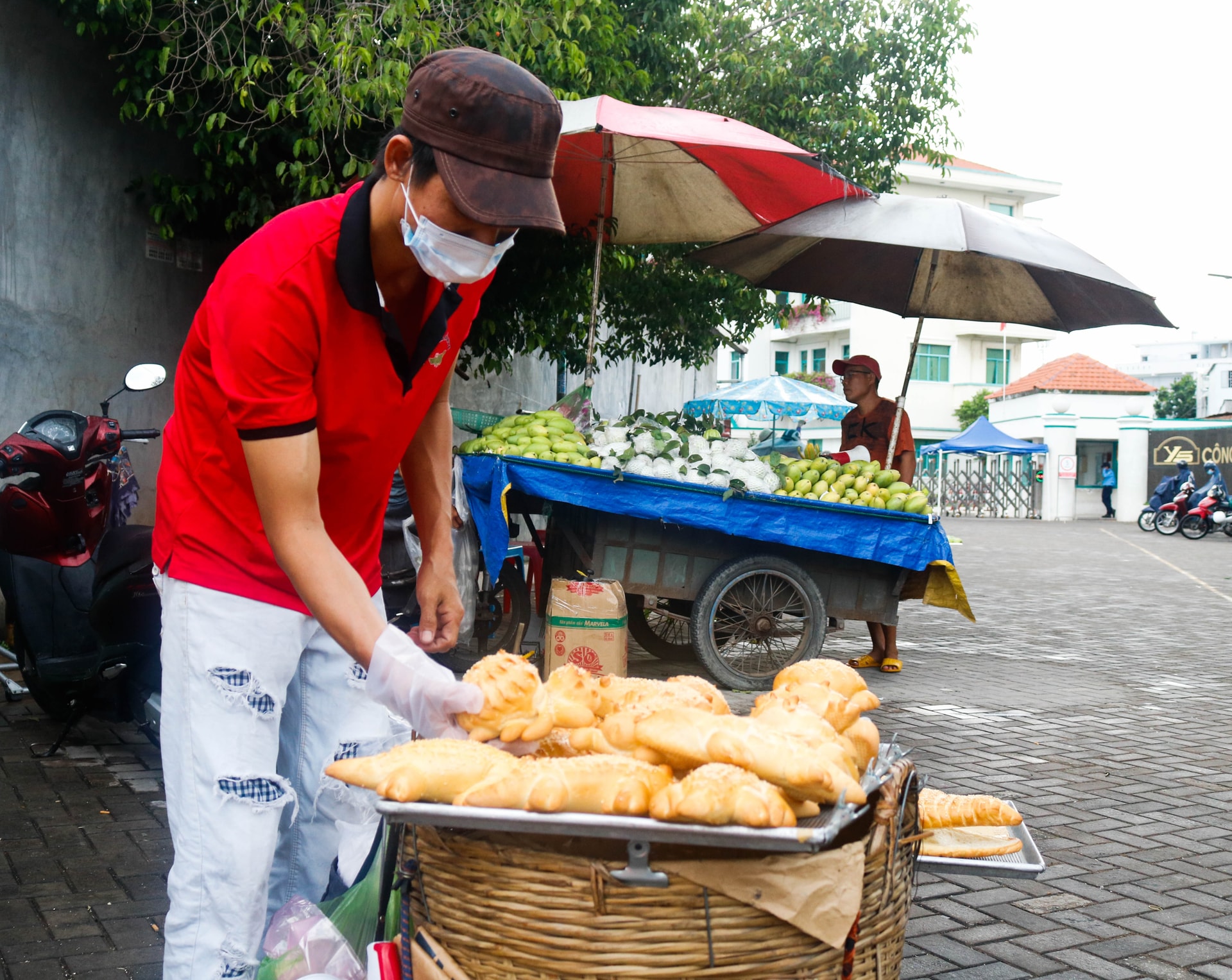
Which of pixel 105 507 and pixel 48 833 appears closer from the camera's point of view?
pixel 48 833

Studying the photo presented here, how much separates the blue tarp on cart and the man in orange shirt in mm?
1196

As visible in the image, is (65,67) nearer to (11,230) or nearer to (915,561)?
(11,230)

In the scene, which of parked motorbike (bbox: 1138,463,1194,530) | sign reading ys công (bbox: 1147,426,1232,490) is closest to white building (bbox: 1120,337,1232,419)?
sign reading ys công (bbox: 1147,426,1232,490)

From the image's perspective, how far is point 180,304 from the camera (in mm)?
8141

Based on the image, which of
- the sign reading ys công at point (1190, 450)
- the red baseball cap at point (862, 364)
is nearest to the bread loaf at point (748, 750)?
the red baseball cap at point (862, 364)

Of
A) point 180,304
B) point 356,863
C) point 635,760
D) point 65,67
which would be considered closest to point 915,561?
point 356,863

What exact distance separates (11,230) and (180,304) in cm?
137

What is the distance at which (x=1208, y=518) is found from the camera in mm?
25031

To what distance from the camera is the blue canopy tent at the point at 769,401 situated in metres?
21.0

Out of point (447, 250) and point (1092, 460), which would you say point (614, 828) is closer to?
point (447, 250)

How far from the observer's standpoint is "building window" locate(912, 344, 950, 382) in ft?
146

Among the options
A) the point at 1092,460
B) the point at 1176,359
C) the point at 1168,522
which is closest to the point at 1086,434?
the point at 1092,460

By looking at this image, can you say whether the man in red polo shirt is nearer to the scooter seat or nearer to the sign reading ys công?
the scooter seat

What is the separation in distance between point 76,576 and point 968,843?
417cm
